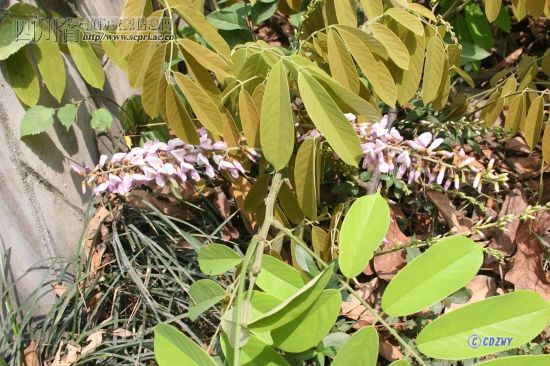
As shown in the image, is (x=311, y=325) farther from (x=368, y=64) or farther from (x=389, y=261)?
(x=389, y=261)

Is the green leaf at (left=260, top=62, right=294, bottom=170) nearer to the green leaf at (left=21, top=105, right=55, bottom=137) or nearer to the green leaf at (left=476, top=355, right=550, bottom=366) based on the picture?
the green leaf at (left=476, top=355, right=550, bottom=366)

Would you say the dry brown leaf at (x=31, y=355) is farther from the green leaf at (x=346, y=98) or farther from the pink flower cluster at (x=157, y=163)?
the green leaf at (x=346, y=98)

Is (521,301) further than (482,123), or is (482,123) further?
(482,123)

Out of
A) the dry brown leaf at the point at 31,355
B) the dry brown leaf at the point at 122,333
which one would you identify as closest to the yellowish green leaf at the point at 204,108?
the dry brown leaf at the point at 122,333

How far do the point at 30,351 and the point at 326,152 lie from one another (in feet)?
2.87

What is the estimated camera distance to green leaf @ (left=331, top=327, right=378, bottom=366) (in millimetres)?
843

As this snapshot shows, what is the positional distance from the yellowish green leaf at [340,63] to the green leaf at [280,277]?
0.51 m

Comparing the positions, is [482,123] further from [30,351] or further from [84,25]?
[30,351]

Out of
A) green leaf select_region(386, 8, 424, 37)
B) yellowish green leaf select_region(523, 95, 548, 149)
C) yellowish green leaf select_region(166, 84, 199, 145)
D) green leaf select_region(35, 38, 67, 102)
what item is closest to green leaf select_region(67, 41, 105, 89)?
green leaf select_region(35, 38, 67, 102)

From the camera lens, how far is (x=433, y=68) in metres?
1.46

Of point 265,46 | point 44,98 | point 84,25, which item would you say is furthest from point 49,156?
point 265,46

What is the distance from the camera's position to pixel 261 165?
1499mm

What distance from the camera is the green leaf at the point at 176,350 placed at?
2.61 feet

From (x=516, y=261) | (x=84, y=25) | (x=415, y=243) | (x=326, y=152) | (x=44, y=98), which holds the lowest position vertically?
(x=516, y=261)
